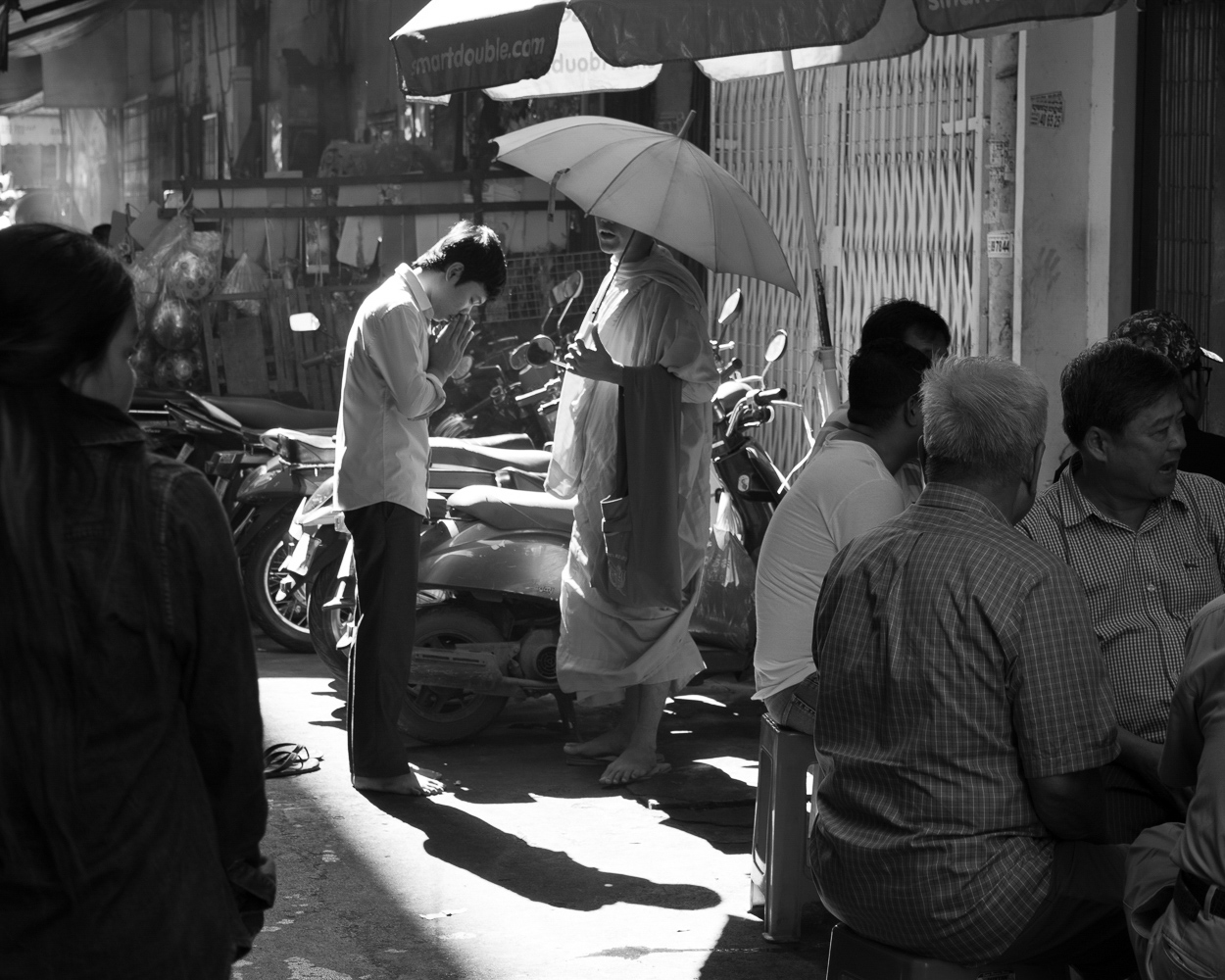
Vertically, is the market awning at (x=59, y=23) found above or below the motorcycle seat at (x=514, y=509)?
above

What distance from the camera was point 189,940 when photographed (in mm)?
2020

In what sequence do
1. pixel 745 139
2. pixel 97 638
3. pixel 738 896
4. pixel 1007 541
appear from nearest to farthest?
pixel 97 638, pixel 1007 541, pixel 738 896, pixel 745 139

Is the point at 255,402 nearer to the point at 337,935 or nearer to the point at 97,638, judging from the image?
the point at 337,935

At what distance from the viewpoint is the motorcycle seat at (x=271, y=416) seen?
901cm

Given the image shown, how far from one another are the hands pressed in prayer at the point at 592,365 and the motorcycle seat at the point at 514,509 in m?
0.90

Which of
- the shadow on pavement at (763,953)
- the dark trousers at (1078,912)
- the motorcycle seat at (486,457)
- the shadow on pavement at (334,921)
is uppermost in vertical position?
the motorcycle seat at (486,457)

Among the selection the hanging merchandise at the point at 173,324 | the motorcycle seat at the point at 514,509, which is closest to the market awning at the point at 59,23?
the hanging merchandise at the point at 173,324

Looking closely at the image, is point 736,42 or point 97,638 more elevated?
point 736,42

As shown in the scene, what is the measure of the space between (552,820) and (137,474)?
3.62 meters

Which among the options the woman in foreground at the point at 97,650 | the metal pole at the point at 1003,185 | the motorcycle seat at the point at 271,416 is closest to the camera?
the woman in foreground at the point at 97,650

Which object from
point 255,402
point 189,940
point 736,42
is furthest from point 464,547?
point 189,940

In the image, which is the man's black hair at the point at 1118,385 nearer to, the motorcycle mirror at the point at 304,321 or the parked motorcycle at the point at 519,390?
the parked motorcycle at the point at 519,390

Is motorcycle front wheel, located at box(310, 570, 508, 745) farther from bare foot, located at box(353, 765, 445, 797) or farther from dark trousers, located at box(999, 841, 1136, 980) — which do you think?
dark trousers, located at box(999, 841, 1136, 980)

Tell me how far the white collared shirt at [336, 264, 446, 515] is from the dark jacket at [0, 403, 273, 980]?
3.33 meters
